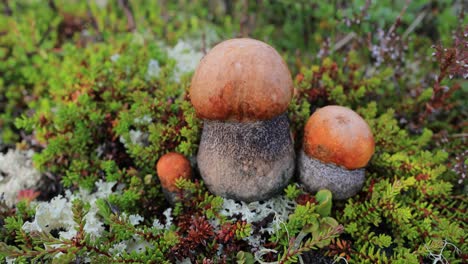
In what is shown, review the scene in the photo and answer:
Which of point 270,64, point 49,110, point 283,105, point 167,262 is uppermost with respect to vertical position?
point 270,64

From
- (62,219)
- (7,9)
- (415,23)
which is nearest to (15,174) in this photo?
(62,219)

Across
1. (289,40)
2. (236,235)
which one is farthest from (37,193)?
(289,40)

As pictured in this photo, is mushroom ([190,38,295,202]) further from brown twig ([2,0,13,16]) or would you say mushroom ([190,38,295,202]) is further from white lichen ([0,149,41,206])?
brown twig ([2,0,13,16])

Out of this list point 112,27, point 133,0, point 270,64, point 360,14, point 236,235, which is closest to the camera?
point 270,64

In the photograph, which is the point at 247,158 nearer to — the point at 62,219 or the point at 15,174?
the point at 62,219

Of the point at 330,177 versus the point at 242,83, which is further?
the point at 330,177

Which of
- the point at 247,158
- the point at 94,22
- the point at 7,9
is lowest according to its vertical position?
the point at 247,158

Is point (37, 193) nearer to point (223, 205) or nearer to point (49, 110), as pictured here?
point (49, 110)
